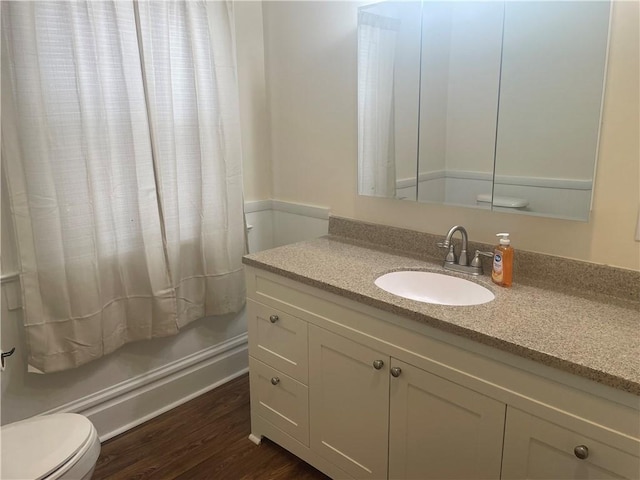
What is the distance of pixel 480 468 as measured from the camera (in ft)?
4.34

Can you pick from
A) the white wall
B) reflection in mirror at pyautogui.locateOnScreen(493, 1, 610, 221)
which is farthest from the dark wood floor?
reflection in mirror at pyautogui.locateOnScreen(493, 1, 610, 221)

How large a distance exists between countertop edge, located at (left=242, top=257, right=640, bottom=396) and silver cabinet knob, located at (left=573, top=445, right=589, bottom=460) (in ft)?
0.61

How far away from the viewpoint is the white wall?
136cm

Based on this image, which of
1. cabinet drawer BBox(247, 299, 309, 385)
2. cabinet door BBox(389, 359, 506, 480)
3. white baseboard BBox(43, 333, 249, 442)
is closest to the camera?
cabinet door BBox(389, 359, 506, 480)

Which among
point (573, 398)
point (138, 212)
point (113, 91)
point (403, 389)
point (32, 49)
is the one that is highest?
point (32, 49)

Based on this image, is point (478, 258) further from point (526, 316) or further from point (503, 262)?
point (526, 316)

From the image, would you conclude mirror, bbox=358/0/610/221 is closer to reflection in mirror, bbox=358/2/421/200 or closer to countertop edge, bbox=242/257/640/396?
reflection in mirror, bbox=358/2/421/200

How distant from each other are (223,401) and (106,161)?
1.29 meters

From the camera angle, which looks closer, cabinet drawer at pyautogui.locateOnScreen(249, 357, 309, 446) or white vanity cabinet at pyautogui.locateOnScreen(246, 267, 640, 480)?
white vanity cabinet at pyautogui.locateOnScreen(246, 267, 640, 480)

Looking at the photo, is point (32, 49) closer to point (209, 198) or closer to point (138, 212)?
point (138, 212)

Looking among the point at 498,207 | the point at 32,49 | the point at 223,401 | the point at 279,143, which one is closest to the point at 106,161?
the point at 32,49

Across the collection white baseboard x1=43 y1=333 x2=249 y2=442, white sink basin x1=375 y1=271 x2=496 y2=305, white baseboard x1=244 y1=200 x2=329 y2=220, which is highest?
white baseboard x1=244 y1=200 x2=329 y2=220

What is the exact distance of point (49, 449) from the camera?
1.38m

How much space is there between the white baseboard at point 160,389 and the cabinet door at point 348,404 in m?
0.83
